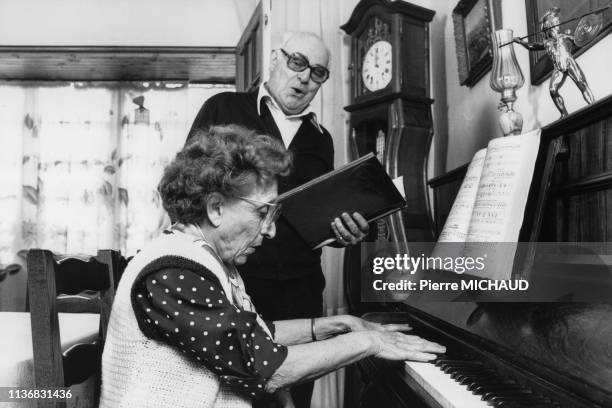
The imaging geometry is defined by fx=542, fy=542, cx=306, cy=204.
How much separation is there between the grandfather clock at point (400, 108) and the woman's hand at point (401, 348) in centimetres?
120

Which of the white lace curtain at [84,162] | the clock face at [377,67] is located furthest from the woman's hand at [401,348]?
the white lace curtain at [84,162]

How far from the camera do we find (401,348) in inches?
46.3

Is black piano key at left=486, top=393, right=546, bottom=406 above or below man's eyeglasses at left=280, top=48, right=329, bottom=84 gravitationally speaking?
below

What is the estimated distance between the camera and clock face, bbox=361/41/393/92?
263cm

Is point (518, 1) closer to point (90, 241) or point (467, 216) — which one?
point (467, 216)

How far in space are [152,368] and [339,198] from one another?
83 cm

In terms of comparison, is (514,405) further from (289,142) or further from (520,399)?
(289,142)

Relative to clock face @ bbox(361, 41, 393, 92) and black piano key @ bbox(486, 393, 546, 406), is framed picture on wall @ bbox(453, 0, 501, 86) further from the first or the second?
black piano key @ bbox(486, 393, 546, 406)

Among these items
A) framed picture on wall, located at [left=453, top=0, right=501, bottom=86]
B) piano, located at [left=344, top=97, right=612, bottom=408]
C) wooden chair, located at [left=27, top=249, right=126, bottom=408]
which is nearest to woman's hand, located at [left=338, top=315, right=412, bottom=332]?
piano, located at [left=344, top=97, right=612, bottom=408]

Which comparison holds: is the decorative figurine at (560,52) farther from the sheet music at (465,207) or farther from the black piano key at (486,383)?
the black piano key at (486,383)

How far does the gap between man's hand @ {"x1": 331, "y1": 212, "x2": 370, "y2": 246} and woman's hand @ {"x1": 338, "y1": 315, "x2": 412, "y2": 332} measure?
1.06ft

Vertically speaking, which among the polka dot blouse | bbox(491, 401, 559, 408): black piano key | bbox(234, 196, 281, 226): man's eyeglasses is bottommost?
bbox(491, 401, 559, 408): black piano key

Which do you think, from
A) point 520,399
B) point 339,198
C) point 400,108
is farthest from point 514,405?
point 400,108

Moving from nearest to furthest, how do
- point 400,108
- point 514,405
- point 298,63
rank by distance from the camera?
point 514,405 → point 298,63 → point 400,108
